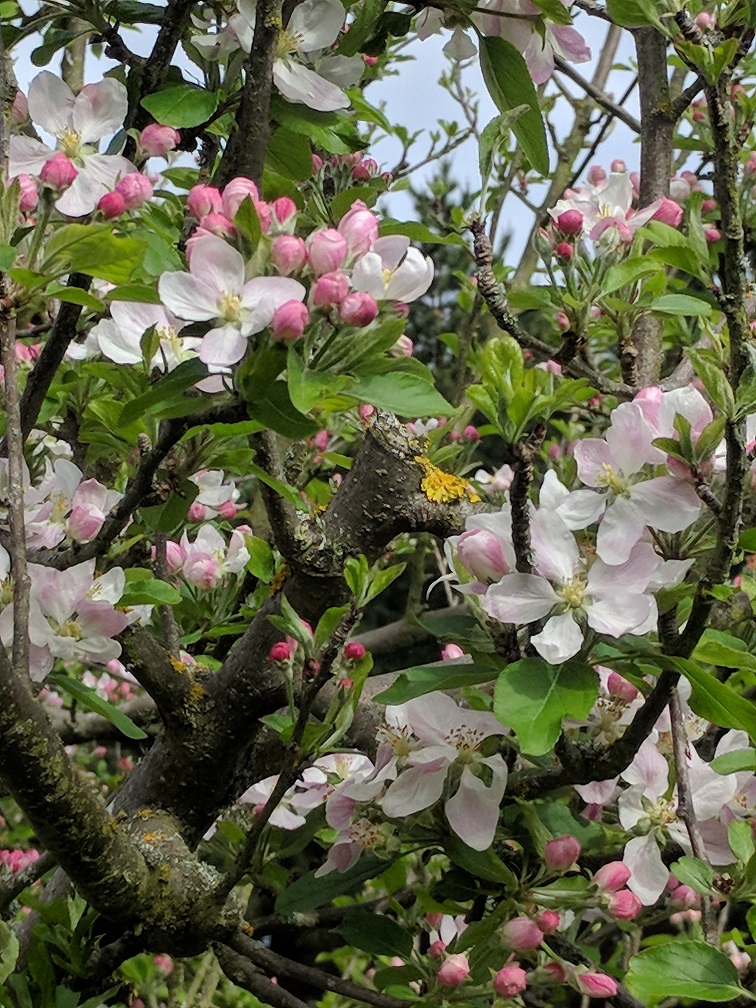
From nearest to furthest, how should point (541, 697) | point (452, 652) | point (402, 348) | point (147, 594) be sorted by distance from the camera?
point (541, 697), point (402, 348), point (147, 594), point (452, 652)

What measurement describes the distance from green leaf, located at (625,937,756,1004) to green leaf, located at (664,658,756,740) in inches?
9.4

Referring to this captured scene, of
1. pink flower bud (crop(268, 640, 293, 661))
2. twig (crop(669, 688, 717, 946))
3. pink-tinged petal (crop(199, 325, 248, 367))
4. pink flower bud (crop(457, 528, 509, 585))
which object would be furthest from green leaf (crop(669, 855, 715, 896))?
pink-tinged petal (crop(199, 325, 248, 367))

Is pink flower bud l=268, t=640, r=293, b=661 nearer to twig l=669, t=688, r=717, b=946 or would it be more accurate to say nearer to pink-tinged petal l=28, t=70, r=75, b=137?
twig l=669, t=688, r=717, b=946

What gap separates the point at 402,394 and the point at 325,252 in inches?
5.3

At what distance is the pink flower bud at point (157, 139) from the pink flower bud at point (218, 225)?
35 centimetres

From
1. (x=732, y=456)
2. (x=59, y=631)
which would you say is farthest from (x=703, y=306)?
(x=59, y=631)

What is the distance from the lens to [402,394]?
32.8 inches

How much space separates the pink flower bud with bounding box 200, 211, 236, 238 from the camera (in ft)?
2.78

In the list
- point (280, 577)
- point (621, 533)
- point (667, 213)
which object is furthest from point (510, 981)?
point (667, 213)

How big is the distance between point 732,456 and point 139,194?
25.4 inches

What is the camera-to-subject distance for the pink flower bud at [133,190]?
1.03 m

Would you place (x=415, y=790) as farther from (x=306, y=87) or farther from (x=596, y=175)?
(x=596, y=175)

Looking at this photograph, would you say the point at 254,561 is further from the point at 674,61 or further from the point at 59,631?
the point at 674,61

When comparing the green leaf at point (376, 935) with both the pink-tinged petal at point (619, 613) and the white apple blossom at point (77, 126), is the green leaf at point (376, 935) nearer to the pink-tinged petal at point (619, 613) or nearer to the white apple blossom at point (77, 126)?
the pink-tinged petal at point (619, 613)
